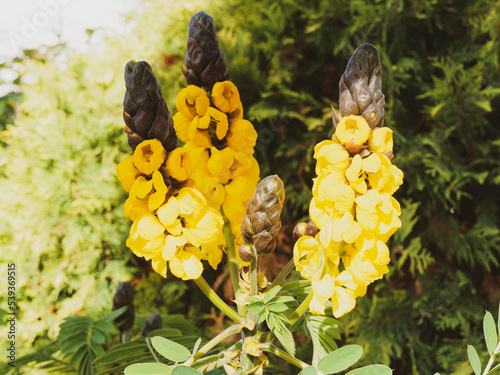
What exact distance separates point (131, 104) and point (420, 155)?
146 cm

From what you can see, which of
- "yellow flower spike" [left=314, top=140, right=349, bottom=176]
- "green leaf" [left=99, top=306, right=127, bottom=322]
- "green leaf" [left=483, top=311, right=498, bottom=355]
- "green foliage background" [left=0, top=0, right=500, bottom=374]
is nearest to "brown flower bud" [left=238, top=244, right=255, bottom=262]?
"yellow flower spike" [left=314, top=140, right=349, bottom=176]

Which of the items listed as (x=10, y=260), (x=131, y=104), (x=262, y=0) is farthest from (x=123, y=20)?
(x=131, y=104)

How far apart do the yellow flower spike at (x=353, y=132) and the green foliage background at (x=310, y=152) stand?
130 centimetres

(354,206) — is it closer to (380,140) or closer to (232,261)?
(380,140)

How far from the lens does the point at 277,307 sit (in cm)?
43

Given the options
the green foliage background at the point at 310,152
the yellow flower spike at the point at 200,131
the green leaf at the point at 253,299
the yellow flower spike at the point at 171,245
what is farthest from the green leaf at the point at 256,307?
the green foliage background at the point at 310,152

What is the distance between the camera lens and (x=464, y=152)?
5.90 ft

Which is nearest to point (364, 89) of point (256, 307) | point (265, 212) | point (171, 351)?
point (265, 212)

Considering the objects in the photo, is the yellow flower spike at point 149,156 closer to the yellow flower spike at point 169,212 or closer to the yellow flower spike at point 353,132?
the yellow flower spike at point 169,212

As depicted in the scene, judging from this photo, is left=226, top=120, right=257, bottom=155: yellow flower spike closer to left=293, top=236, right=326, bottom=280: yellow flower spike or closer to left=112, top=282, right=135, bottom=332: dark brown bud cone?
left=293, top=236, right=326, bottom=280: yellow flower spike

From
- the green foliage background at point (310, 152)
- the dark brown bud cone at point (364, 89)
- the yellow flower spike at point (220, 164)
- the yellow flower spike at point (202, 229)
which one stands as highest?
the dark brown bud cone at point (364, 89)

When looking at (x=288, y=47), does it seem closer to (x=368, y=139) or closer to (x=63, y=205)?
(x=63, y=205)

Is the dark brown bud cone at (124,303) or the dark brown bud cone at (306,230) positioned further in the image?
the dark brown bud cone at (124,303)

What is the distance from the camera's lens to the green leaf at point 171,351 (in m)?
0.45
